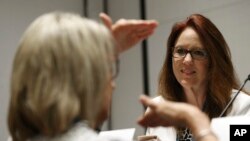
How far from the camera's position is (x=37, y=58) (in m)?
0.74

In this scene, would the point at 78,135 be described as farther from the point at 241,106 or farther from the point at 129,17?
the point at 129,17

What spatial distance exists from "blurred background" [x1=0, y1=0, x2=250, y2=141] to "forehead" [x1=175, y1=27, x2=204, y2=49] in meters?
0.86

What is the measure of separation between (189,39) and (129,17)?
1.66 metres

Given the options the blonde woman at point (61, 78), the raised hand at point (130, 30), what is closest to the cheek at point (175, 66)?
the raised hand at point (130, 30)

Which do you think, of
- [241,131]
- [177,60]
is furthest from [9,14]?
[241,131]

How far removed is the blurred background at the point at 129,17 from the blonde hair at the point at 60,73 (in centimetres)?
198

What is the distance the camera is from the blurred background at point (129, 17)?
9.57 feet

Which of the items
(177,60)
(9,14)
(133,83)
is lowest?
(133,83)

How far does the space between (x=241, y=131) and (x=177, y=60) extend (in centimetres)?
73

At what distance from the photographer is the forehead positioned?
176cm

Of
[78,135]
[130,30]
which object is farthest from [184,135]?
[78,135]

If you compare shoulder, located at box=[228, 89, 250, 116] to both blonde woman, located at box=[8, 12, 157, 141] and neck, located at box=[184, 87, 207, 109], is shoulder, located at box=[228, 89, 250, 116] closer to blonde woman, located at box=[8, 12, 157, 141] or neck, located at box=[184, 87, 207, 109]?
neck, located at box=[184, 87, 207, 109]

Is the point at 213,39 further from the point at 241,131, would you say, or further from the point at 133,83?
the point at 133,83

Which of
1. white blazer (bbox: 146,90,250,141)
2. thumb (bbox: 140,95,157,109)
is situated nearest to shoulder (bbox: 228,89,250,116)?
white blazer (bbox: 146,90,250,141)
